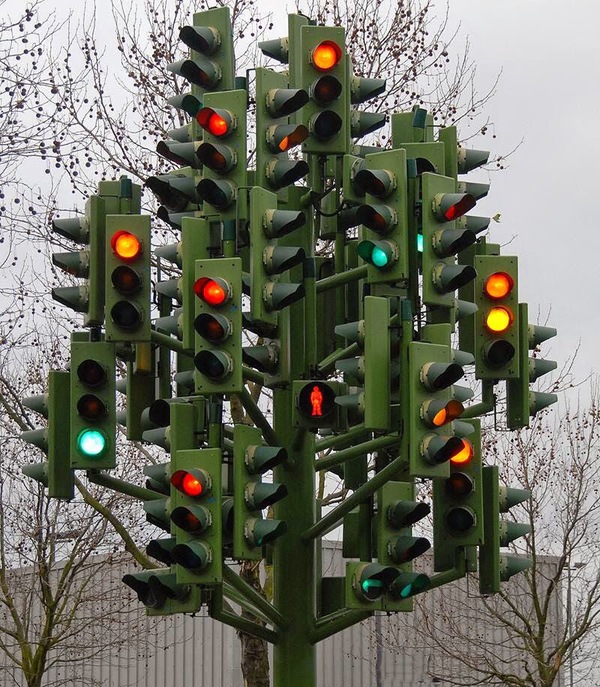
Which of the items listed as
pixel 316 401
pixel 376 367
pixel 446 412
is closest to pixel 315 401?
pixel 316 401

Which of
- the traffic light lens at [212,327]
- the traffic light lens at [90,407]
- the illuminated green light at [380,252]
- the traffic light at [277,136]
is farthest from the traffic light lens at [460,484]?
the traffic light lens at [90,407]

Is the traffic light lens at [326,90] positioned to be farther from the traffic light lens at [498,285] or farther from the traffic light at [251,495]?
the traffic light at [251,495]

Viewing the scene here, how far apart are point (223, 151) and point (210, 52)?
1.24 m

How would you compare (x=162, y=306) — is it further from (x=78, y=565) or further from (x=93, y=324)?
(x=78, y=565)

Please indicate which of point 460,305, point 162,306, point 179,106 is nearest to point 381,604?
point 460,305

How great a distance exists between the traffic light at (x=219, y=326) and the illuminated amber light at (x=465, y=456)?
5.81ft

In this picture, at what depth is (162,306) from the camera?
1138 centimetres

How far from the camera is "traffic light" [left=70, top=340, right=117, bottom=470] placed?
9711 mm

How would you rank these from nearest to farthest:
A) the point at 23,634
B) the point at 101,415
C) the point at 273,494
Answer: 1. the point at 273,494
2. the point at 101,415
3. the point at 23,634

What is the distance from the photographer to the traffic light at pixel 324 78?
1019cm

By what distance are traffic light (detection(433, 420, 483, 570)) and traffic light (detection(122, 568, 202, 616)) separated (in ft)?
5.44

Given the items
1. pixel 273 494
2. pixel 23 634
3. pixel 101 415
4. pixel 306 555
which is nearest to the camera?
pixel 273 494

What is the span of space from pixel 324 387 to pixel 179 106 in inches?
104

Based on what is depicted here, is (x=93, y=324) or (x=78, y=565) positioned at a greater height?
(x=78, y=565)
